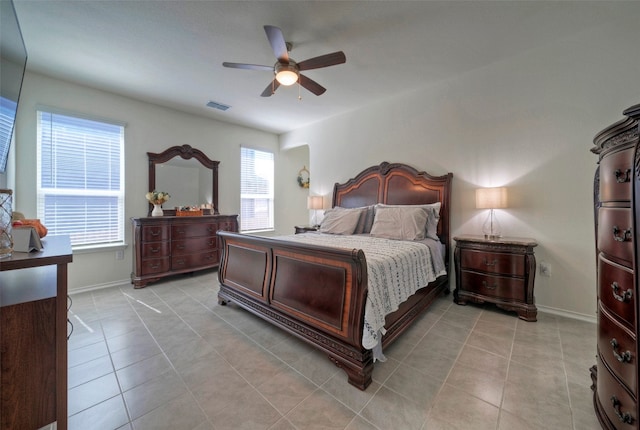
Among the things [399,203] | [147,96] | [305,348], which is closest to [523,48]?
[399,203]

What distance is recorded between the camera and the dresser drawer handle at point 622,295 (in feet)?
3.27

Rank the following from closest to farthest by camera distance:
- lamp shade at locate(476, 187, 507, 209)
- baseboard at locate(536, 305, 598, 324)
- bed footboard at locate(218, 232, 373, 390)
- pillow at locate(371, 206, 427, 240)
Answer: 1. bed footboard at locate(218, 232, 373, 390)
2. baseboard at locate(536, 305, 598, 324)
3. lamp shade at locate(476, 187, 507, 209)
4. pillow at locate(371, 206, 427, 240)

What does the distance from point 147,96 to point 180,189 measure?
58.2 inches

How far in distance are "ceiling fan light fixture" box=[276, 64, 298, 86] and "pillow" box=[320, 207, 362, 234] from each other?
Answer: 190cm

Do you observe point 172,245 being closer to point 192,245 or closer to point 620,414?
point 192,245

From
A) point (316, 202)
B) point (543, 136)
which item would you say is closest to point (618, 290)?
point (543, 136)

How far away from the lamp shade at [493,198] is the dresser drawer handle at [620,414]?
1.93 m

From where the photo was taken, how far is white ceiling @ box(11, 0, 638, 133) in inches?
80.6

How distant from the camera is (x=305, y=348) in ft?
6.57

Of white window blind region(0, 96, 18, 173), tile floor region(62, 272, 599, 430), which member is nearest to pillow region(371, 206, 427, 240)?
tile floor region(62, 272, 599, 430)

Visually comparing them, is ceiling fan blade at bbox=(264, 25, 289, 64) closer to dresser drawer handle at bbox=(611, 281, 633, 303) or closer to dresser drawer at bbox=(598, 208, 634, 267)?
dresser drawer at bbox=(598, 208, 634, 267)

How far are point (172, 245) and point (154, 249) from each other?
9.5 inches

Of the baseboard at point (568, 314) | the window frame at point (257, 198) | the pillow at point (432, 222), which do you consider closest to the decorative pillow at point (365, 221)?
the pillow at point (432, 222)

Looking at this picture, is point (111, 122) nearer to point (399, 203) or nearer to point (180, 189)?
point (180, 189)
